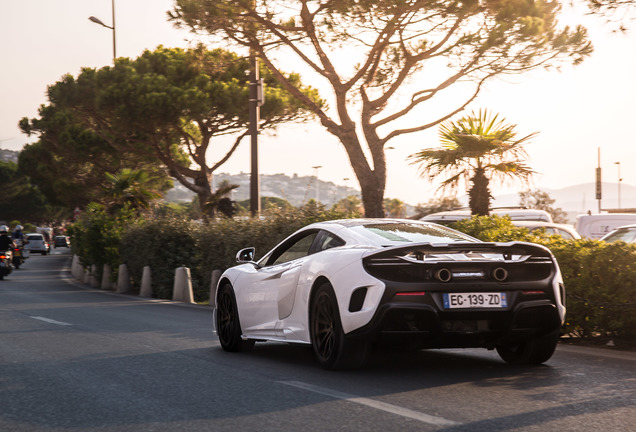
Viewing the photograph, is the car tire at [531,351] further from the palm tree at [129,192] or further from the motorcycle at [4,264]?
the palm tree at [129,192]

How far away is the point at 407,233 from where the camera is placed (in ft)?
25.0

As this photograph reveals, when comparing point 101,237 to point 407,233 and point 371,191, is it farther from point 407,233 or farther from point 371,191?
point 407,233

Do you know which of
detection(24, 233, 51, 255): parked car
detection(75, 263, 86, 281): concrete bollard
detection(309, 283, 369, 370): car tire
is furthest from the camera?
detection(24, 233, 51, 255): parked car

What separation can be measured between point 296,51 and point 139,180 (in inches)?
625

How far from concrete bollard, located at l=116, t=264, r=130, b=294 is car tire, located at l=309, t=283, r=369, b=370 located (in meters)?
18.0

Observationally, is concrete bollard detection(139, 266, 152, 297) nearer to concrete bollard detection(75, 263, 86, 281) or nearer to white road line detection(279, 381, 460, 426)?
concrete bollard detection(75, 263, 86, 281)

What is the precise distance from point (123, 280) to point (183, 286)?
5.24 metres

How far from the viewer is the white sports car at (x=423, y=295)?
22.1ft

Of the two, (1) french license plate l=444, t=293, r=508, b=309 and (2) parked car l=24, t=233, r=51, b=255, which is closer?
(1) french license plate l=444, t=293, r=508, b=309

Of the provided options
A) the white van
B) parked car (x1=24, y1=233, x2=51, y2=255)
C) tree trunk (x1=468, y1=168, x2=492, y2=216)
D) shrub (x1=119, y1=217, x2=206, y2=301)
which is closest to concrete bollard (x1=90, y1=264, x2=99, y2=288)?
shrub (x1=119, y1=217, x2=206, y2=301)

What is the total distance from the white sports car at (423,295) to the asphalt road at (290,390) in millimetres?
298

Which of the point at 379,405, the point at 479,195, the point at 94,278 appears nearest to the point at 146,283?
the point at 94,278

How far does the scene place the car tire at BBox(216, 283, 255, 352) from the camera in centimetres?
914

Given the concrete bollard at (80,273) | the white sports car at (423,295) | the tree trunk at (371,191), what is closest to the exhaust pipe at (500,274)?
the white sports car at (423,295)
